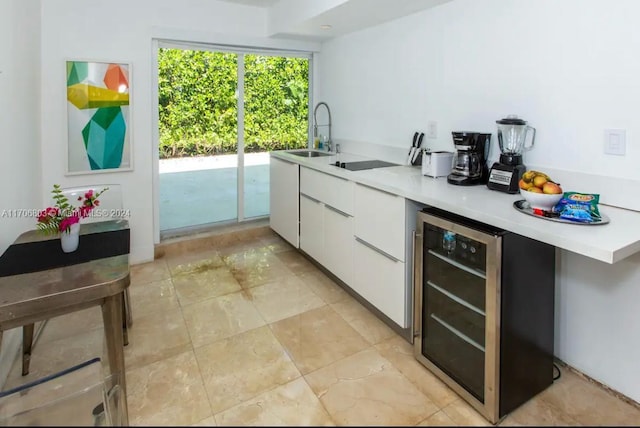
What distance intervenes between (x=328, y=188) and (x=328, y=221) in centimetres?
26

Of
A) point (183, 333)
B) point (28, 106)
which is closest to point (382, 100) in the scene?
point (183, 333)

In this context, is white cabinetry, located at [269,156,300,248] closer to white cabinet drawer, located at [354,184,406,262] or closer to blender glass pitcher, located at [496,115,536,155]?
white cabinet drawer, located at [354,184,406,262]

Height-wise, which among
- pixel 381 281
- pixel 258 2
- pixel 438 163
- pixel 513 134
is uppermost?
pixel 258 2

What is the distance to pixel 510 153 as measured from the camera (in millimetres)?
2135

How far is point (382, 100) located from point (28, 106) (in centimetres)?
258

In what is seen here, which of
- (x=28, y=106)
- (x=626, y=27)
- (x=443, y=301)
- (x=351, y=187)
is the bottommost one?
(x=443, y=301)

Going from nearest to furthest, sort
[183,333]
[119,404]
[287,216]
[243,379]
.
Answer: [119,404]
[243,379]
[183,333]
[287,216]

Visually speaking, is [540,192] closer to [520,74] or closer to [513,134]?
[513,134]

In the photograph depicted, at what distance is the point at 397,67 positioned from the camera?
3.08m

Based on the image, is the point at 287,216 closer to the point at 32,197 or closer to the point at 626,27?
the point at 32,197

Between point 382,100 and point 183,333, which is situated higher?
point 382,100

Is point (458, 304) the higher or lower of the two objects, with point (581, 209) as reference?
lower

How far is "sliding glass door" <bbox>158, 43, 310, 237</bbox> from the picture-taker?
3736mm

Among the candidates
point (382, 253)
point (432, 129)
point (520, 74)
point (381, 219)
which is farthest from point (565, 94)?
point (382, 253)
